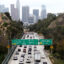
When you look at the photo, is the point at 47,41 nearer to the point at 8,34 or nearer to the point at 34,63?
the point at 34,63

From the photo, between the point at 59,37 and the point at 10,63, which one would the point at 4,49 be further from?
the point at 59,37

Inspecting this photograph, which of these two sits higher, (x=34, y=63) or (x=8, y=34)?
(x=8, y=34)

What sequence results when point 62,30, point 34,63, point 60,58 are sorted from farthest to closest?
point 62,30 < point 60,58 < point 34,63

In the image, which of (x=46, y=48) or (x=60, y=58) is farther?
(x=46, y=48)

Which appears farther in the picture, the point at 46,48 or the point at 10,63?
the point at 46,48

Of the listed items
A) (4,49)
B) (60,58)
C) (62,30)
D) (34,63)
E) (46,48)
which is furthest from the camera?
(62,30)

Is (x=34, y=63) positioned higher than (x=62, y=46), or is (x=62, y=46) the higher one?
(x=62, y=46)

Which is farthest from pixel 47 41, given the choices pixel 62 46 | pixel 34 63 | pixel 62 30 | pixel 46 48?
pixel 62 30

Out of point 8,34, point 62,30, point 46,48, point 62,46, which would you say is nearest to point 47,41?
point 62,46

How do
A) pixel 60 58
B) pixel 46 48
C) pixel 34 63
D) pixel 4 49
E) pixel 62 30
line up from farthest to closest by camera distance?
pixel 62 30
pixel 46 48
pixel 4 49
pixel 60 58
pixel 34 63
